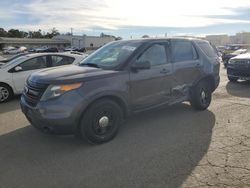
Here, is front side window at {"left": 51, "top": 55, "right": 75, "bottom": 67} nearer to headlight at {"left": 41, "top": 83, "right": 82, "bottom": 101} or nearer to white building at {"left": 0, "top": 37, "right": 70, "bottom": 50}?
headlight at {"left": 41, "top": 83, "right": 82, "bottom": 101}

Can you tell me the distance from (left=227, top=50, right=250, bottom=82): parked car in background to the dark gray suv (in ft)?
16.2

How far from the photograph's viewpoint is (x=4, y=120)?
6.68 metres

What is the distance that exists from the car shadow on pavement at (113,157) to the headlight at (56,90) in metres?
0.90

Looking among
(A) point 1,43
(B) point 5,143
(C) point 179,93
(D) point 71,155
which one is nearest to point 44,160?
(D) point 71,155

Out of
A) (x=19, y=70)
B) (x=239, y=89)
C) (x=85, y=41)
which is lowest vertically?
(x=239, y=89)

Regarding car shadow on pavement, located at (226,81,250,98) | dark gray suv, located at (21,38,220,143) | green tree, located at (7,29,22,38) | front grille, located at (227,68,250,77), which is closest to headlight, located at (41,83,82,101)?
dark gray suv, located at (21,38,220,143)

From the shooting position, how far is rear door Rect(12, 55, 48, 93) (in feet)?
29.2

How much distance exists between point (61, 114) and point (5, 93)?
15.7 ft

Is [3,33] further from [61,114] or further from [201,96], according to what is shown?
[61,114]

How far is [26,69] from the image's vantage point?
360 inches

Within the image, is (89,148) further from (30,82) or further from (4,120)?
(4,120)

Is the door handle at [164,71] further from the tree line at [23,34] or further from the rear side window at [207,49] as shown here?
the tree line at [23,34]

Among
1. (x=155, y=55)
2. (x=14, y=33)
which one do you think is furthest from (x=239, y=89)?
(x=14, y=33)

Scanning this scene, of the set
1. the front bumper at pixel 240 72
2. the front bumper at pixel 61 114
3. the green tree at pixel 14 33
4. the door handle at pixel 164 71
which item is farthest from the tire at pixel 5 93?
the green tree at pixel 14 33
